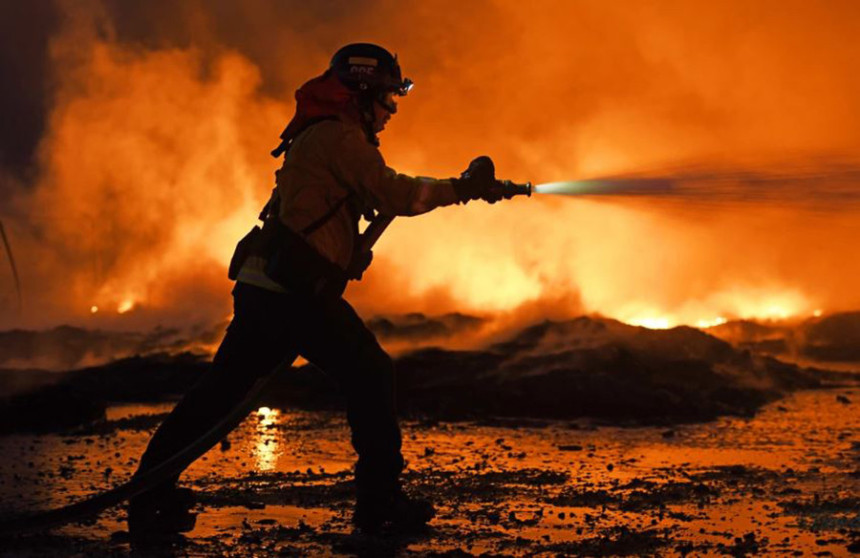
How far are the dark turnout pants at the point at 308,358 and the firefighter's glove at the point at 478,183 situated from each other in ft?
2.11

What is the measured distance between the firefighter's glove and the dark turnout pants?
643mm

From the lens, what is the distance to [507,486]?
5824mm

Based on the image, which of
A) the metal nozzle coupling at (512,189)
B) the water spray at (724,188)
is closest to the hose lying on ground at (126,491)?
the metal nozzle coupling at (512,189)

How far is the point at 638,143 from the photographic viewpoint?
18703 millimetres

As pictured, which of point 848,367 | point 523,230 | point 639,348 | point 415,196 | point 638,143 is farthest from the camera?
point 638,143

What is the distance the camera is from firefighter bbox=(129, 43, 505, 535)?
4598mm

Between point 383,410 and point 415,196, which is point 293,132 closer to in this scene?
point 415,196

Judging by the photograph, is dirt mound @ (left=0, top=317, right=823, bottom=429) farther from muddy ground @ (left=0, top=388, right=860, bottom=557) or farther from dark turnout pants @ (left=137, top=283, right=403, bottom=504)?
dark turnout pants @ (left=137, top=283, right=403, bottom=504)

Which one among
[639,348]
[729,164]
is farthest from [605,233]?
[639,348]

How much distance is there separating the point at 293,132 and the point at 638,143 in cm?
1446

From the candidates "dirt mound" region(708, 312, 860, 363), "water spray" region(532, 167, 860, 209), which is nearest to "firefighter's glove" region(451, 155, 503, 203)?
"water spray" region(532, 167, 860, 209)

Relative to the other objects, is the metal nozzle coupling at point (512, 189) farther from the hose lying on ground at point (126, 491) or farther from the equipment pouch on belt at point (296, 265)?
the hose lying on ground at point (126, 491)

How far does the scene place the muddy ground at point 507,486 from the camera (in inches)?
173

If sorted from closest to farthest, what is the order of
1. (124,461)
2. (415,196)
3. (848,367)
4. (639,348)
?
(415,196)
(124,461)
(639,348)
(848,367)
